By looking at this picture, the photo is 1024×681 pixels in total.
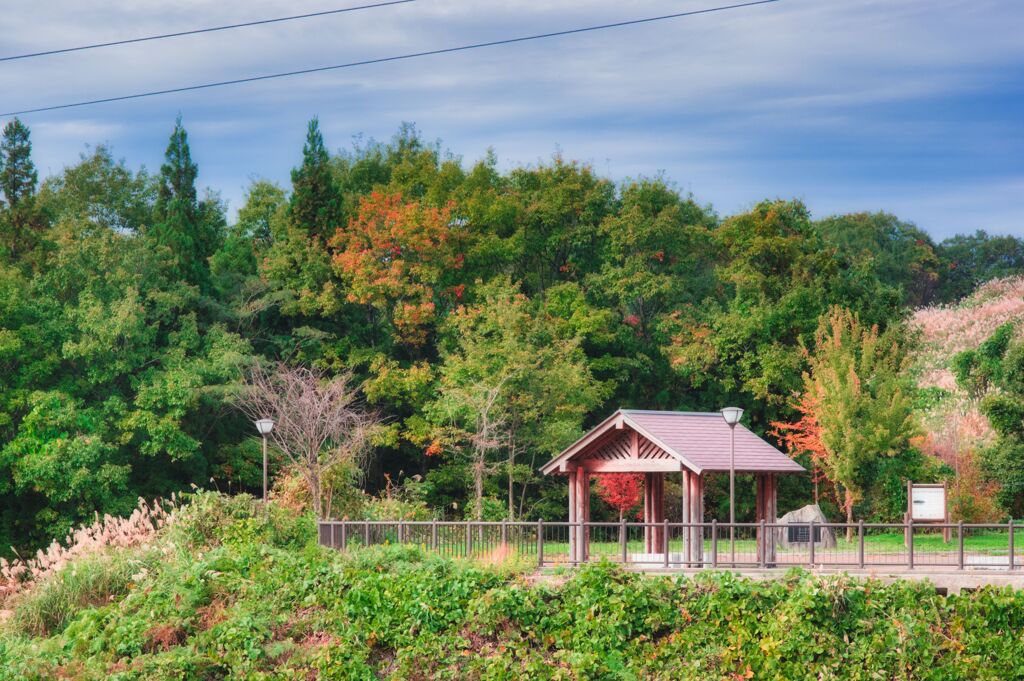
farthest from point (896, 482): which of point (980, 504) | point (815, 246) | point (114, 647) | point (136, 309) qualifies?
point (114, 647)

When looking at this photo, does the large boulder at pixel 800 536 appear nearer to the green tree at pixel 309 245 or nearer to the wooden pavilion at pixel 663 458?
the wooden pavilion at pixel 663 458

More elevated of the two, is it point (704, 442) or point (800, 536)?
point (704, 442)

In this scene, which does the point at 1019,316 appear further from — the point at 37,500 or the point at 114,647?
the point at 114,647

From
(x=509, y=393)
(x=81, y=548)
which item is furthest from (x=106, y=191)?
(x=81, y=548)

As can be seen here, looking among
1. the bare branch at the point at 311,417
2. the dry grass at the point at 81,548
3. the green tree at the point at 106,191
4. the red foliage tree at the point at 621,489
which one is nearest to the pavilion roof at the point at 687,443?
the bare branch at the point at 311,417

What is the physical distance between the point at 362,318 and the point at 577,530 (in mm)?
20422

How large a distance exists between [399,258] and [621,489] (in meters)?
11.0

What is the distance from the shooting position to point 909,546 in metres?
21.3

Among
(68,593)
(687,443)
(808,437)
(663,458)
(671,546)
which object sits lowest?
(68,593)

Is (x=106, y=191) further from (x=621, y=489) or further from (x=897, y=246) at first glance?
(x=897, y=246)

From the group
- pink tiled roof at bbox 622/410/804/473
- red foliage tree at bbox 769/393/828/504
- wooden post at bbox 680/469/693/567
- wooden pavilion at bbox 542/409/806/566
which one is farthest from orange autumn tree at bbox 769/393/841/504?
wooden post at bbox 680/469/693/567

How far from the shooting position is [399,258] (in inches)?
1672

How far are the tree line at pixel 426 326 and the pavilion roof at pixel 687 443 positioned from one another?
9.32 m

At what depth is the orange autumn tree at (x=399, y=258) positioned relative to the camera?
4153cm
